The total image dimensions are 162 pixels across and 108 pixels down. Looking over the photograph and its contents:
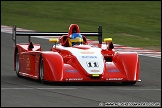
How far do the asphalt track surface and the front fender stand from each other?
197 millimetres

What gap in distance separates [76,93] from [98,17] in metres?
24.5

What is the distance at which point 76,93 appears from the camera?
14.5 meters

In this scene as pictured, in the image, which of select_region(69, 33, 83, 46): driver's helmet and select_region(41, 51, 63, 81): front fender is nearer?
select_region(41, 51, 63, 81): front fender

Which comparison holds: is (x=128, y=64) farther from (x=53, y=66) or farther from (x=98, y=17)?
(x=98, y=17)

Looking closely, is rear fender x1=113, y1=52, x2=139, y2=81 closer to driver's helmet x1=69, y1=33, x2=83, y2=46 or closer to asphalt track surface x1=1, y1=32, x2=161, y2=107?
asphalt track surface x1=1, y1=32, x2=161, y2=107

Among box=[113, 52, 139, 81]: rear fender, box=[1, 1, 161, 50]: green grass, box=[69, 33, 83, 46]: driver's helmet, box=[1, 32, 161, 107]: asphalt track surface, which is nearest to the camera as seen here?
box=[1, 32, 161, 107]: asphalt track surface

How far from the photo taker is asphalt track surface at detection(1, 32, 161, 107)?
12.9m

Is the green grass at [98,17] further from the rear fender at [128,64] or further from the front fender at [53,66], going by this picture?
the front fender at [53,66]

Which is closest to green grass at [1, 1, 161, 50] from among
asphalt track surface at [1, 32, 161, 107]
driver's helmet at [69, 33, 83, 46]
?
driver's helmet at [69, 33, 83, 46]

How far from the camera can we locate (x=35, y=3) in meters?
45.9

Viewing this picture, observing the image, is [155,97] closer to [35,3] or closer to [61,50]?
[61,50]

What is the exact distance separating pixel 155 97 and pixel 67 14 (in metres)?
26.3

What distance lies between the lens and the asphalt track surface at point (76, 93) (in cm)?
1288

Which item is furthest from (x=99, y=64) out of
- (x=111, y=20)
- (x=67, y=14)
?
(x=67, y=14)
